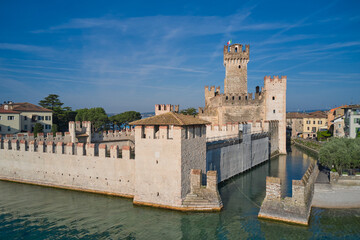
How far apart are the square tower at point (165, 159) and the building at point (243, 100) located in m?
23.8

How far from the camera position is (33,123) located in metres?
45.3

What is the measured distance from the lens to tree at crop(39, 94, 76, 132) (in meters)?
53.8

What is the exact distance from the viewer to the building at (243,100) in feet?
129

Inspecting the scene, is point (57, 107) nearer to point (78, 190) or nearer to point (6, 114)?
point (6, 114)

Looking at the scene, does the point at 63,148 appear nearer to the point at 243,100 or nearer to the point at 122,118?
the point at 243,100

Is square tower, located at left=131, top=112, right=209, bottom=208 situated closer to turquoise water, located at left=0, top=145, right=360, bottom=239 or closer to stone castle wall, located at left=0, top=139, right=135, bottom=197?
turquoise water, located at left=0, top=145, right=360, bottom=239

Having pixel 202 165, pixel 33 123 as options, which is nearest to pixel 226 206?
pixel 202 165

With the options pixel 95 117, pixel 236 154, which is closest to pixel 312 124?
pixel 236 154

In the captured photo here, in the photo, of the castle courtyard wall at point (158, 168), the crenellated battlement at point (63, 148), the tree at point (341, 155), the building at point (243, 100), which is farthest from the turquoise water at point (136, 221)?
the building at point (243, 100)

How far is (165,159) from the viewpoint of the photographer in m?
15.3

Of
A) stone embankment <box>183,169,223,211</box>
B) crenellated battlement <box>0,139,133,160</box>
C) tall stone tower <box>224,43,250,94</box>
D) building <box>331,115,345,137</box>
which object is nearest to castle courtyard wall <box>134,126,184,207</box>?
stone embankment <box>183,169,223,211</box>

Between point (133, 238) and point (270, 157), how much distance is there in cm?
2797

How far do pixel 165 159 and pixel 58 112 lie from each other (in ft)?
151

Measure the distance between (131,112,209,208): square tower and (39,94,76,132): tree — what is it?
1696 inches
